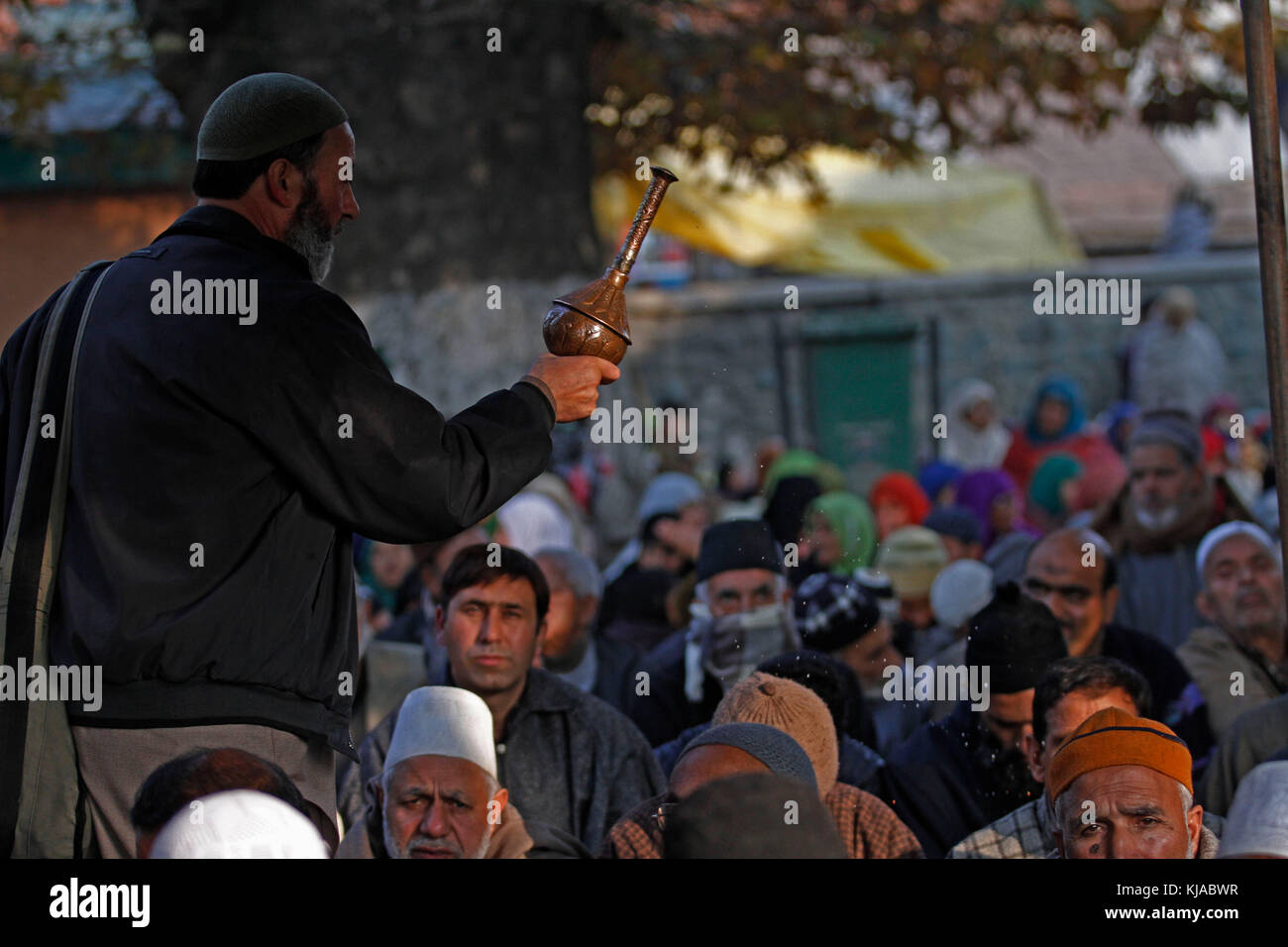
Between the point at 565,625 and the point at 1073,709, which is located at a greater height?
the point at 565,625

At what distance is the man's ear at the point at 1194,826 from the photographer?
11.7 ft

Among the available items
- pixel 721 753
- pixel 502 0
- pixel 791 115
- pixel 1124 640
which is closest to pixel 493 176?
pixel 502 0

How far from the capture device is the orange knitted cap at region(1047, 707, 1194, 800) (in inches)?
140

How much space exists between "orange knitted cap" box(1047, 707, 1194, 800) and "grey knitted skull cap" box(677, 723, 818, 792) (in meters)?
0.53

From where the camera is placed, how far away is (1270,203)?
3.21 m

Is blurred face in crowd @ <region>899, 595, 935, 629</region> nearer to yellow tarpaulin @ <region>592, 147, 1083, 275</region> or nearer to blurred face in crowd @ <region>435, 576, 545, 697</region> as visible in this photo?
blurred face in crowd @ <region>435, 576, 545, 697</region>

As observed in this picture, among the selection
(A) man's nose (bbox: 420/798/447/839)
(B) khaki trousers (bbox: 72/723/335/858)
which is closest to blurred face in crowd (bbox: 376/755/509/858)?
(A) man's nose (bbox: 420/798/447/839)

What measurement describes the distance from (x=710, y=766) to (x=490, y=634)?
4.46 ft

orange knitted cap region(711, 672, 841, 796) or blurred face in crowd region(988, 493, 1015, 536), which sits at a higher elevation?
blurred face in crowd region(988, 493, 1015, 536)

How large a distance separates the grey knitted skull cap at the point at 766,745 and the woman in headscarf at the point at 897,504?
4.87m

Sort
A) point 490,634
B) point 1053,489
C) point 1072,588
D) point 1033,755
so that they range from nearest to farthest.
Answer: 1. point 1033,755
2. point 490,634
3. point 1072,588
4. point 1053,489

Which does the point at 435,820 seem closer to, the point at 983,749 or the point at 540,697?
the point at 540,697

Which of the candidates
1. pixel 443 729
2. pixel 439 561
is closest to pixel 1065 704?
pixel 443 729

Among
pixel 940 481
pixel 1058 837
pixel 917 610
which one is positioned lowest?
pixel 1058 837
